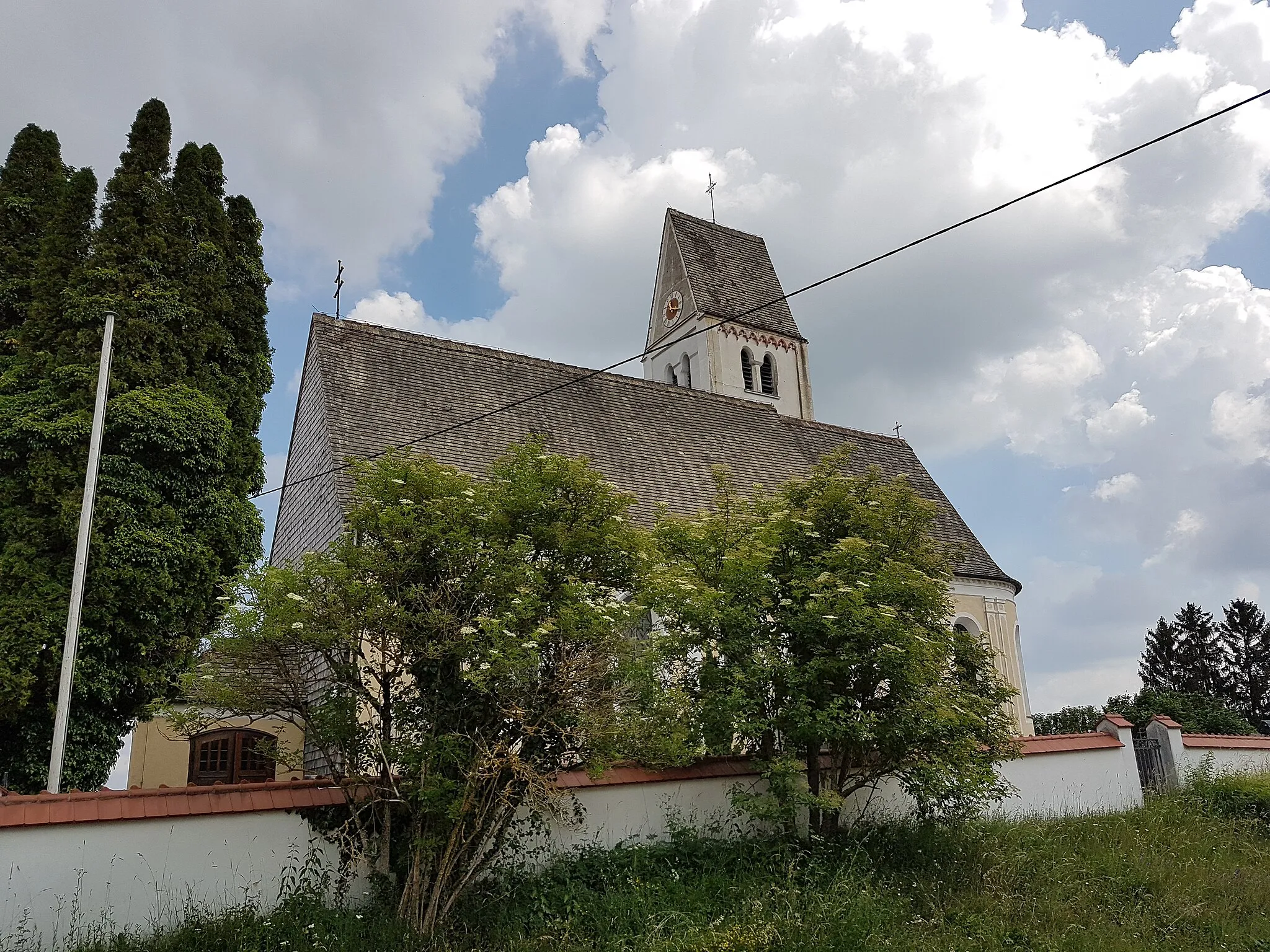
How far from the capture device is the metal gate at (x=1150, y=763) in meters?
15.8

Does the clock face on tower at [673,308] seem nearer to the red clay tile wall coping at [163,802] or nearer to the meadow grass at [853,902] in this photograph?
the meadow grass at [853,902]

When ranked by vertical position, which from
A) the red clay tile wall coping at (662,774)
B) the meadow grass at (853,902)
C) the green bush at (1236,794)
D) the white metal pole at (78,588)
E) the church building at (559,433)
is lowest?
the meadow grass at (853,902)

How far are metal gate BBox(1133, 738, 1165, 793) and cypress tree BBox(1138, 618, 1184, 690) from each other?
1083 inches

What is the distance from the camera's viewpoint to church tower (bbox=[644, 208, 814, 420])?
34562 millimetres

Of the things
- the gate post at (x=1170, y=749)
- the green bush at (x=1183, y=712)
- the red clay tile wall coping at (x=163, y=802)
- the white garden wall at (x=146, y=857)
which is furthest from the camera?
the green bush at (x=1183, y=712)

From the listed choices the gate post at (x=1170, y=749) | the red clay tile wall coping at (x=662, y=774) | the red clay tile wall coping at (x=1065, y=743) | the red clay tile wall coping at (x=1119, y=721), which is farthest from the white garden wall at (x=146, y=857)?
the gate post at (x=1170, y=749)

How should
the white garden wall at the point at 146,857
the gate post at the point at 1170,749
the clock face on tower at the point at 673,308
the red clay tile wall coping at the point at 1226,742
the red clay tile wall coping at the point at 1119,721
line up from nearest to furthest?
the white garden wall at the point at 146,857 → the red clay tile wall coping at the point at 1119,721 → the gate post at the point at 1170,749 → the red clay tile wall coping at the point at 1226,742 → the clock face on tower at the point at 673,308

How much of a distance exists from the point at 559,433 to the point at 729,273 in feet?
62.5

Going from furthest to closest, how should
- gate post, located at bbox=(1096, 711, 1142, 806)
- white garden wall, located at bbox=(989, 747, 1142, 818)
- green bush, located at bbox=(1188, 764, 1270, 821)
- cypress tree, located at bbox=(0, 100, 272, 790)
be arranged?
gate post, located at bbox=(1096, 711, 1142, 806), green bush, located at bbox=(1188, 764, 1270, 821), white garden wall, located at bbox=(989, 747, 1142, 818), cypress tree, located at bbox=(0, 100, 272, 790)

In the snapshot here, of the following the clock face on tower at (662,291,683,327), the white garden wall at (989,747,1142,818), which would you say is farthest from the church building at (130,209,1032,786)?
the clock face on tower at (662,291,683,327)

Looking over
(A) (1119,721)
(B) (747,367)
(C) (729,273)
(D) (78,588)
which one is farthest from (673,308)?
(D) (78,588)

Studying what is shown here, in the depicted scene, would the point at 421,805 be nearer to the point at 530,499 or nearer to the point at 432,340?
the point at 530,499

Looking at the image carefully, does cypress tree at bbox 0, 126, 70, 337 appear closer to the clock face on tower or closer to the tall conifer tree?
the clock face on tower

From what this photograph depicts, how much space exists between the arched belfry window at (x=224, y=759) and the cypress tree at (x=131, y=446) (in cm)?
549
